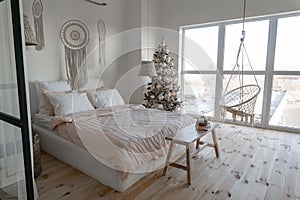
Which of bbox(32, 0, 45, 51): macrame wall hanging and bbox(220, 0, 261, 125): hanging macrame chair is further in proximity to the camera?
bbox(220, 0, 261, 125): hanging macrame chair

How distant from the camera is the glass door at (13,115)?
1.32 metres

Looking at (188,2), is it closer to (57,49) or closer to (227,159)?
(57,49)

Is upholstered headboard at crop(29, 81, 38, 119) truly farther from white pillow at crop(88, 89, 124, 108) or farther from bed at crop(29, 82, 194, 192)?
white pillow at crop(88, 89, 124, 108)

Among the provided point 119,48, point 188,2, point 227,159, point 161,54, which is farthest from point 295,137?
point 119,48

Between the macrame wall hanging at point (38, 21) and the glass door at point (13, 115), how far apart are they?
74.5 inches

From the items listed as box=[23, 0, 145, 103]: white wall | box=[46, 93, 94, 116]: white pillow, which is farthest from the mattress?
box=[23, 0, 145, 103]: white wall

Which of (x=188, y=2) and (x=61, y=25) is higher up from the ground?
(x=188, y=2)

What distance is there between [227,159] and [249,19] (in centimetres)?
310

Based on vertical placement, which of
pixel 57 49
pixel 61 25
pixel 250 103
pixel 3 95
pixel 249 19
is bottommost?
pixel 250 103

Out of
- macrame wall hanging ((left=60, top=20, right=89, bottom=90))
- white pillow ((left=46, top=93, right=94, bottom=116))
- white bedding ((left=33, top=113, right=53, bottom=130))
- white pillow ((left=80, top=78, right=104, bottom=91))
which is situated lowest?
white bedding ((left=33, top=113, right=53, bottom=130))

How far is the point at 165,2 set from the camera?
5090mm

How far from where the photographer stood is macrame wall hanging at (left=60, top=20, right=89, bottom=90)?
3648mm

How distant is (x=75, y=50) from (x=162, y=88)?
78.5 inches

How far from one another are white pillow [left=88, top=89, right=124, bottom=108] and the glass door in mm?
1845
